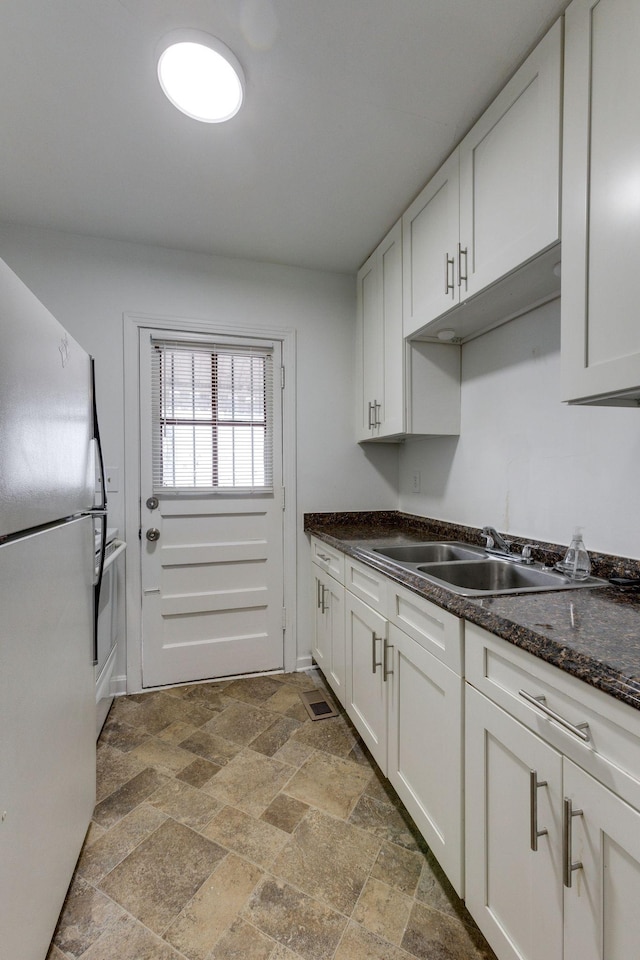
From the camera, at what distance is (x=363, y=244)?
2.34 metres

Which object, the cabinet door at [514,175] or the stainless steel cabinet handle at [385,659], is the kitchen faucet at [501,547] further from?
the cabinet door at [514,175]

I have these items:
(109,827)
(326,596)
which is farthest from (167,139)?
(109,827)

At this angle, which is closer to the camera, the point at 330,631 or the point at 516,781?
the point at 516,781

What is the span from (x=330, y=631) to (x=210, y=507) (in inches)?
39.9

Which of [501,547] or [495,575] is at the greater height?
[501,547]

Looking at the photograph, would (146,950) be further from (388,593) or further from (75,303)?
(75,303)

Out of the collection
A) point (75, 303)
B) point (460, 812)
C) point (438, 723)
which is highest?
point (75, 303)

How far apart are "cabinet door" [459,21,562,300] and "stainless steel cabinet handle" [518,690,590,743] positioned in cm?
118

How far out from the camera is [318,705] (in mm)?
2191

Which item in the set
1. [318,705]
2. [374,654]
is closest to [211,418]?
[374,654]

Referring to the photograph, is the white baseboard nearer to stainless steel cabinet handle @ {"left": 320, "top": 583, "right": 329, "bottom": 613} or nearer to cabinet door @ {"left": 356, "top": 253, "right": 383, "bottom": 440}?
stainless steel cabinet handle @ {"left": 320, "top": 583, "right": 329, "bottom": 613}

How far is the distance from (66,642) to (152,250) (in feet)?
7.14

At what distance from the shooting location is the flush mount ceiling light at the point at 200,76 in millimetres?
1244

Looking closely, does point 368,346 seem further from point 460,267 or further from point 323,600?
point 323,600
